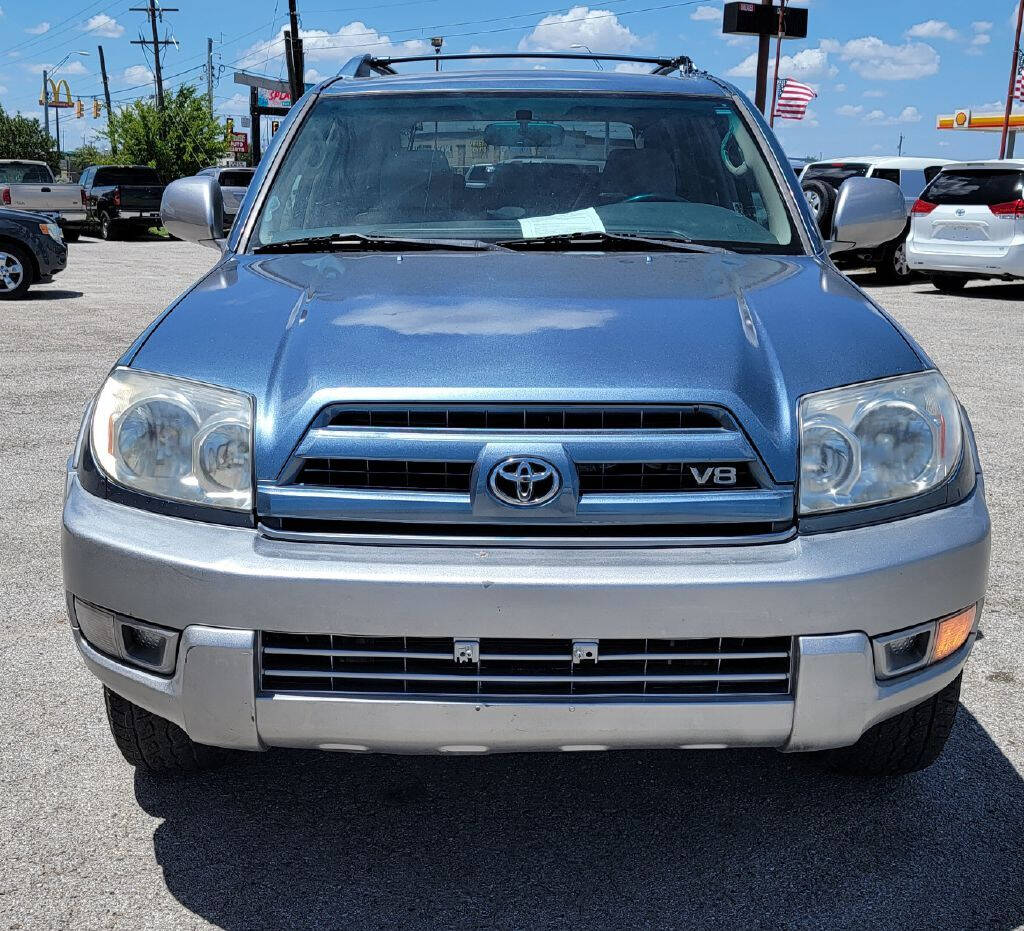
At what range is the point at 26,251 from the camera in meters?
14.1

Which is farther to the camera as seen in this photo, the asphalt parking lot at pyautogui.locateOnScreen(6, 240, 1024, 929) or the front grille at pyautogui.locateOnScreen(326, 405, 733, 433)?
the asphalt parking lot at pyautogui.locateOnScreen(6, 240, 1024, 929)

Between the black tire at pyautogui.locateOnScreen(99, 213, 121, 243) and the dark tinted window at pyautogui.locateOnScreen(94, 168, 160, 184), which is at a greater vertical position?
the dark tinted window at pyautogui.locateOnScreen(94, 168, 160, 184)

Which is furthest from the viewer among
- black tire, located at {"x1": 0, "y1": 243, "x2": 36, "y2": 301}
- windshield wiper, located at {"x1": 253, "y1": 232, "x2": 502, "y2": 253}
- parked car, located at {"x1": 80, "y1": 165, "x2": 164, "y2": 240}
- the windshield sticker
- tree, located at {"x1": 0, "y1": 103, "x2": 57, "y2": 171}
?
tree, located at {"x1": 0, "y1": 103, "x2": 57, "y2": 171}

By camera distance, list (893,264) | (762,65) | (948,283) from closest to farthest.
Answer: (948,283) < (893,264) < (762,65)

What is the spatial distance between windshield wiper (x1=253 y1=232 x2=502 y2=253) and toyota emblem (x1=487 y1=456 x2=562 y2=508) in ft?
3.89

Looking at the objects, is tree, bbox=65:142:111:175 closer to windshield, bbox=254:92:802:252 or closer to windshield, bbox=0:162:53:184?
windshield, bbox=0:162:53:184

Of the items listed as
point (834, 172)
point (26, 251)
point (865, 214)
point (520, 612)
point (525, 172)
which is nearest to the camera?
point (520, 612)

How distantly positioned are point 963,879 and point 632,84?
101 inches

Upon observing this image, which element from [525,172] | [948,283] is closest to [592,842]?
[525,172]

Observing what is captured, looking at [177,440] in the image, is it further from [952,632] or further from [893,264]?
[893,264]

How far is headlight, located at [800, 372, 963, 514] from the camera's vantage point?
→ 2359 millimetres

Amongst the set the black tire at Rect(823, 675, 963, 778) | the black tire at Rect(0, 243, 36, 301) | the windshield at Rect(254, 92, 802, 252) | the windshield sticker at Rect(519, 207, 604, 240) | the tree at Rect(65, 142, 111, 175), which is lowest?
the tree at Rect(65, 142, 111, 175)

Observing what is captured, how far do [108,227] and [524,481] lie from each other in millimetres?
28826

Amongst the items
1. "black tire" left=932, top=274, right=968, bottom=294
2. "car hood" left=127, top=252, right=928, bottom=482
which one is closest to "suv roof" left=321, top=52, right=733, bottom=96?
"car hood" left=127, top=252, right=928, bottom=482
